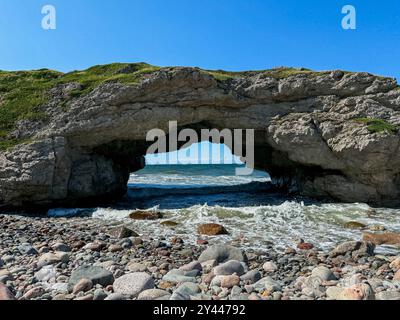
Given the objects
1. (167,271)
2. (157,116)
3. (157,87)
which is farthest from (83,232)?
(157,87)

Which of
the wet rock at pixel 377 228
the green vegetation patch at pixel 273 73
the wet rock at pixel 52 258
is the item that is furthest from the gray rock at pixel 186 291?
the green vegetation patch at pixel 273 73

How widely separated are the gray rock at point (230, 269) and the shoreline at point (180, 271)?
0.03m

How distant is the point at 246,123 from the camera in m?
20.5

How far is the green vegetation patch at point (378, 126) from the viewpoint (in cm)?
1766

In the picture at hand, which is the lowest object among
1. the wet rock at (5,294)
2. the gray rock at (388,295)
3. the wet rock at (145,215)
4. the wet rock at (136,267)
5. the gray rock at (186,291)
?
the wet rock at (145,215)

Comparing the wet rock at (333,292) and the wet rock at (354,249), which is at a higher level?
the wet rock at (333,292)

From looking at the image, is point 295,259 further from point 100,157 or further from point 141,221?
point 100,157

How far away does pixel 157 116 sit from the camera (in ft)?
63.4

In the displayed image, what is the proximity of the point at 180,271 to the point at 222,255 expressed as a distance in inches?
60.2

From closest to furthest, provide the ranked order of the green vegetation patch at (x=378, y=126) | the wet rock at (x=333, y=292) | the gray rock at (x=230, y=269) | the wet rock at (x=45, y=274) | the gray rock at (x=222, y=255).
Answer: the wet rock at (x=333, y=292) < the wet rock at (x=45, y=274) < the gray rock at (x=230, y=269) < the gray rock at (x=222, y=255) < the green vegetation patch at (x=378, y=126)

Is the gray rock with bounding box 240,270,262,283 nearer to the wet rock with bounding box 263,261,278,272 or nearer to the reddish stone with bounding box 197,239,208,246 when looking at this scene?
the wet rock with bounding box 263,261,278,272

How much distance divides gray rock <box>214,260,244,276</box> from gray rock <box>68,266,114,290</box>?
100 inches

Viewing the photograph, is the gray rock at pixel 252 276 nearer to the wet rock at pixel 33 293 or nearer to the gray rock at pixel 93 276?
the gray rock at pixel 93 276
